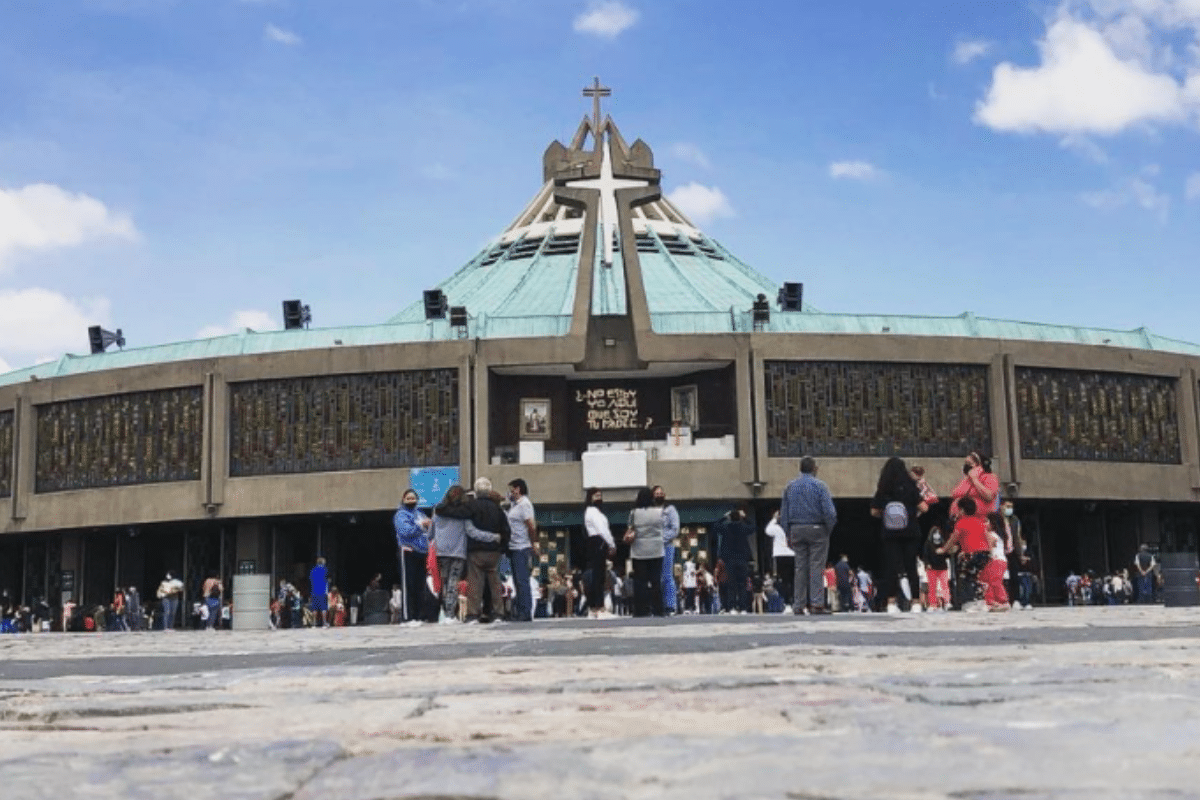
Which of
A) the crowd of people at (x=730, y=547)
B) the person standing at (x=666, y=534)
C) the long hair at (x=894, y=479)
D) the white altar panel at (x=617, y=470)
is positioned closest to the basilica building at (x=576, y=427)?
the white altar panel at (x=617, y=470)

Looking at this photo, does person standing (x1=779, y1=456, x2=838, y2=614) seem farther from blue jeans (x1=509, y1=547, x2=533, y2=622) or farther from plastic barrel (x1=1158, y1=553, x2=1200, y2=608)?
plastic barrel (x1=1158, y1=553, x2=1200, y2=608)

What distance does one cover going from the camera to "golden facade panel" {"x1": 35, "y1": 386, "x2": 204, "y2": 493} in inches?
1718

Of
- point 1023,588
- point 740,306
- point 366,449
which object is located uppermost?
point 740,306

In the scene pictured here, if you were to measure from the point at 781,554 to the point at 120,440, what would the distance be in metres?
28.3

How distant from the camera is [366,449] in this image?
139 ft

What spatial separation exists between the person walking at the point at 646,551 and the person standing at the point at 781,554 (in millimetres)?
1429

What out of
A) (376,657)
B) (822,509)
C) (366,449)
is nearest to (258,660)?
(376,657)

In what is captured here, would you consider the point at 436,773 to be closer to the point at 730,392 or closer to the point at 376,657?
the point at 376,657

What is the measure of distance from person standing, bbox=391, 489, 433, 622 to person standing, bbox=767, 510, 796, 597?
13.4ft

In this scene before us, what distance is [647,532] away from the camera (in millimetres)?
16969

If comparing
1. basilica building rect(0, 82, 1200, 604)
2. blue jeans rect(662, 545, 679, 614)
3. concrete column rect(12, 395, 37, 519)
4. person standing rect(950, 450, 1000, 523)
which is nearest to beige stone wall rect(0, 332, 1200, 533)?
basilica building rect(0, 82, 1200, 604)

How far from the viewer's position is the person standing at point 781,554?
2057cm

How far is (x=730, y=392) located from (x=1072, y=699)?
39.0m

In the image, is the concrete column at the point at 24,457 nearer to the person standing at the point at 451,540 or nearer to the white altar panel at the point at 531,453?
the white altar panel at the point at 531,453
